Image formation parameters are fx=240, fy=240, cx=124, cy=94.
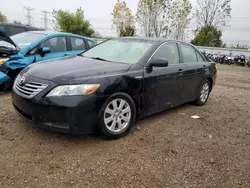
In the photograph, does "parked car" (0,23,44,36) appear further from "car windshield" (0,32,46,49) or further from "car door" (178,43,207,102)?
"car door" (178,43,207,102)

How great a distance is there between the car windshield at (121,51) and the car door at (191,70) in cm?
95

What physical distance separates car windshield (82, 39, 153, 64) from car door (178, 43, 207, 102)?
0.95 m

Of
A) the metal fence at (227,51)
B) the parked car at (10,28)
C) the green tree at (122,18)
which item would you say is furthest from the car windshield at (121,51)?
the green tree at (122,18)

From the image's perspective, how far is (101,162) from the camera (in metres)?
2.90

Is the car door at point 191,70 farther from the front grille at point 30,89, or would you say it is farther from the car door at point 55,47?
the car door at point 55,47

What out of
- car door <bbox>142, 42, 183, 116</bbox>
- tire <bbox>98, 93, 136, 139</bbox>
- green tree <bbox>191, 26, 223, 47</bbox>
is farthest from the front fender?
green tree <bbox>191, 26, 223, 47</bbox>

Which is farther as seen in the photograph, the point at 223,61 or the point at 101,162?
the point at 223,61

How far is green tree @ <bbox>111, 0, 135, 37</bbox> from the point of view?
26516 millimetres

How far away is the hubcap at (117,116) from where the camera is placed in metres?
3.34

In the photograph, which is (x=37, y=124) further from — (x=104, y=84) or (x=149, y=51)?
(x=149, y=51)

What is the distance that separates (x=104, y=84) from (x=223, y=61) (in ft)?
58.4

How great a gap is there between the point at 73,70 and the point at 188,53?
2699mm

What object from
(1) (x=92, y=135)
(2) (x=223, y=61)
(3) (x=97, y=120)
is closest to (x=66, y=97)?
(3) (x=97, y=120)

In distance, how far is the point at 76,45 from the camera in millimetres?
6711
